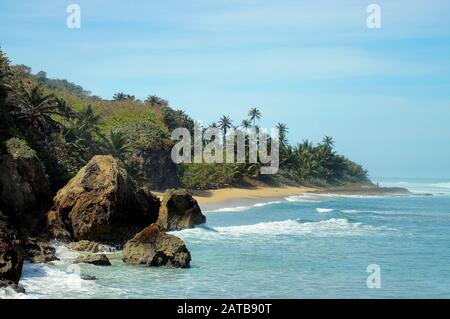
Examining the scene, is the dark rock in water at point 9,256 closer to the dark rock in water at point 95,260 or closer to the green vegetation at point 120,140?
the dark rock in water at point 95,260

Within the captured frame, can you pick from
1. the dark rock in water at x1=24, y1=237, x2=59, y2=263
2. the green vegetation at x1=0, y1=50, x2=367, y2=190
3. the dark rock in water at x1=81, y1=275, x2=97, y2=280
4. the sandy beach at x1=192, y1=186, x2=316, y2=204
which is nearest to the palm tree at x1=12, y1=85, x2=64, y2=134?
the green vegetation at x1=0, y1=50, x2=367, y2=190

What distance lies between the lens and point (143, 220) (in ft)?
75.7

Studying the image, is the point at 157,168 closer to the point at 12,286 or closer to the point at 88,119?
the point at 88,119

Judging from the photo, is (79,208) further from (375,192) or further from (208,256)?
(375,192)

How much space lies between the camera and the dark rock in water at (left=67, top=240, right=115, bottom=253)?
19.3 m

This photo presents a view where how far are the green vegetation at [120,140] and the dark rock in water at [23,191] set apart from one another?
0.66 meters

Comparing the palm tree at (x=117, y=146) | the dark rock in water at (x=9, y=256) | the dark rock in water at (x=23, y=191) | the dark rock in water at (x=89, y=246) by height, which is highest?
the palm tree at (x=117, y=146)

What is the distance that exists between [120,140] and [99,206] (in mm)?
21375

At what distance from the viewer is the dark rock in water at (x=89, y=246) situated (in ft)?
63.4

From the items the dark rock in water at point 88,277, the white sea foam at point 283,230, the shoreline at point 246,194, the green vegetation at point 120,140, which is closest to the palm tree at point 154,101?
the green vegetation at point 120,140

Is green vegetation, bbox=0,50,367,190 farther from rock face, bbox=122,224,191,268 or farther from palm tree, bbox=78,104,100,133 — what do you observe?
rock face, bbox=122,224,191,268

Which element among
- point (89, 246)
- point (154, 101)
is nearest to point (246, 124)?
point (154, 101)

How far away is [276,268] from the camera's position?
1745 centimetres

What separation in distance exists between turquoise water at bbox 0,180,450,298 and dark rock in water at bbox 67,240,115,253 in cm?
55
